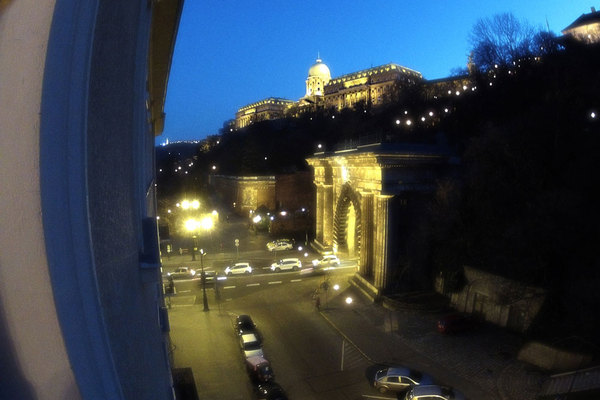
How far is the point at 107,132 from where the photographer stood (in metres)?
1.88

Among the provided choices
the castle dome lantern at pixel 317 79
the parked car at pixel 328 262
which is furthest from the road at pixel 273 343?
the castle dome lantern at pixel 317 79

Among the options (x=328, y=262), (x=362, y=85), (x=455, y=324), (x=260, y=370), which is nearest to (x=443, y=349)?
(x=455, y=324)

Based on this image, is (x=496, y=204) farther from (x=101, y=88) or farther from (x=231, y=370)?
(x=101, y=88)

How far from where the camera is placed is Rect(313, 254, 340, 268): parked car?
941 inches

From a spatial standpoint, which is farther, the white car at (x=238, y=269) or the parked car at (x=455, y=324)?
the white car at (x=238, y=269)

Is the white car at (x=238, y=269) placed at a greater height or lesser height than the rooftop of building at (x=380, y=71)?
lesser

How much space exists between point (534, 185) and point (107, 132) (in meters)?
15.7

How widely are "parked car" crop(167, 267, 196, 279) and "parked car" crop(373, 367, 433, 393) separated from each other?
1341 centimetres

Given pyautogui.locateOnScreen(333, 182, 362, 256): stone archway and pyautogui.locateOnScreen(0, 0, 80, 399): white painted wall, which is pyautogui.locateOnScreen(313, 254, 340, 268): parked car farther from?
pyautogui.locateOnScreen(0, 0, 80, 399): white painted wall

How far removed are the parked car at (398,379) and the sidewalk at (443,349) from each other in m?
0.97

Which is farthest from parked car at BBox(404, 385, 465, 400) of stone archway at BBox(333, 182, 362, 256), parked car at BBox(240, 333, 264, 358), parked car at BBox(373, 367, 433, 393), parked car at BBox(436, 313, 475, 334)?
stone archway at BBox(333, 182, 362, 256)

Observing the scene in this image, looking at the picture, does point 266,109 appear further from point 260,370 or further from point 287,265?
point 260,370

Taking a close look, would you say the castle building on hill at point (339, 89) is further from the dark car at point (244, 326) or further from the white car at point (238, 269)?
the dark car at point (244, 326)

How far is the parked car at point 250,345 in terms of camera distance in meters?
12.7
